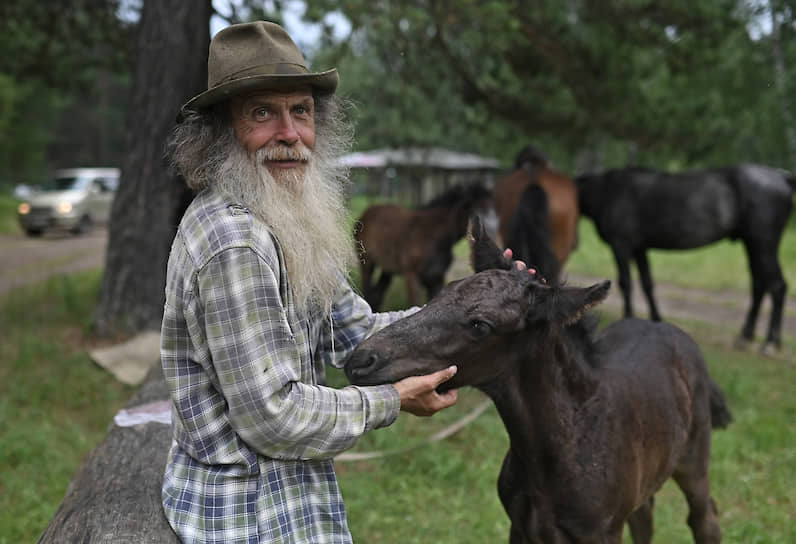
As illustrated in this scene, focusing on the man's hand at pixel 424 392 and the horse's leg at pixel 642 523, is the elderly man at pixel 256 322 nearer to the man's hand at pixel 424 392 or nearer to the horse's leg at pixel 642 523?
the man's hand at pixel 424 392

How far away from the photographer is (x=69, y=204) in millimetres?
20469

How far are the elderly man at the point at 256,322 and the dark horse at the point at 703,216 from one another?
289 inches

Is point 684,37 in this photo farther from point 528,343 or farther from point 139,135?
point 528,343

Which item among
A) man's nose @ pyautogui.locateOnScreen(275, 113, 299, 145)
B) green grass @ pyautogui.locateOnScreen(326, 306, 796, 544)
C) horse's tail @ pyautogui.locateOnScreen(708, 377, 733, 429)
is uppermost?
man's nose @ pyautogui.locateOnScreen(275, 113, 299, 145)

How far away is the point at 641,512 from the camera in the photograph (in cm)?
339

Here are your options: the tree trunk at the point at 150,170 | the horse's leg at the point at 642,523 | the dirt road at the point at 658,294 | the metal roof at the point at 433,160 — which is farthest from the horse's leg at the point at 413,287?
the metal roof at the point at 433,160

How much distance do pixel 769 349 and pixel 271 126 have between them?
778 cm

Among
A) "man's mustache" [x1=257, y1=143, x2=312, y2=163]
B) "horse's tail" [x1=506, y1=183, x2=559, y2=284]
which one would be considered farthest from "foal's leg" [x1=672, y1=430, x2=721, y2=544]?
"horse's tail" [x1=506, y1=183, x2=559, y2=284]

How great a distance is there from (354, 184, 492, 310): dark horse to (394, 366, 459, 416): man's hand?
5397 millimetres

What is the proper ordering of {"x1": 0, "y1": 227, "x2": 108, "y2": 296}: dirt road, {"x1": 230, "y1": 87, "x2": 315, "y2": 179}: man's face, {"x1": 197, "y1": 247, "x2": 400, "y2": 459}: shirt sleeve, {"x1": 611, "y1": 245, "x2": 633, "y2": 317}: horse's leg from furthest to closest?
{"x1": 0, "y1": 227, "x2": 108, "y2": 296}: dirt road < {"x1": 611, "y1": 245, "x2": 633, "y2": 317}: horse's leg < {"x1": 230, "y1": 87, "x2": 315, "y2": 179}: man's face < {"x1": 197, "y1": 247, "x2": 400, "y2": 459}: shirt sleeve

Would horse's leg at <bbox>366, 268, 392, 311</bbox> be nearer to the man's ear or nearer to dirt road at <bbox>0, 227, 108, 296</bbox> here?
dirt road at <bbox>0, 227, 108, 296</bbox>

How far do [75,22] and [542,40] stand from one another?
6.39 metres

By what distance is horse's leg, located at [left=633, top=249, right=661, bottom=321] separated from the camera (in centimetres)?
865

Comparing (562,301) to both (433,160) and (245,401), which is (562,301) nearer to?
(245,401)
